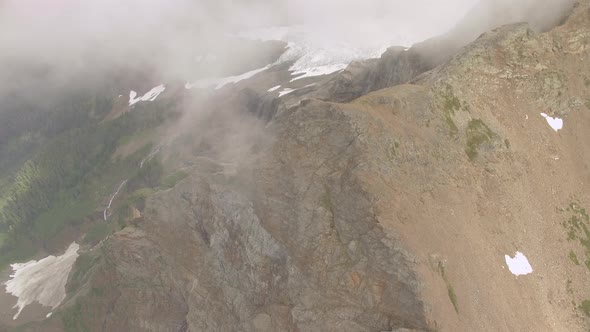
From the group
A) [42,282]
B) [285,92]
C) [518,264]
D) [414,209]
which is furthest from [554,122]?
[42,282]

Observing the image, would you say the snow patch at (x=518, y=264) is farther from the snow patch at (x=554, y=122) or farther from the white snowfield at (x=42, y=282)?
the white snowfield at (x=42, y=282)

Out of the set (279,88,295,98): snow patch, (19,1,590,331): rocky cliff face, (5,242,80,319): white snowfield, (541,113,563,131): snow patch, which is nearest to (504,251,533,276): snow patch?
(19,1,590,331): rocky cliff face

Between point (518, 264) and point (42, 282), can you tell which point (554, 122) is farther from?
point (42, 282)

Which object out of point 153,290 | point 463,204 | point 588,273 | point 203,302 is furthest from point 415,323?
point 153,290

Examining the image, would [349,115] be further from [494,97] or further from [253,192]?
[494,97]

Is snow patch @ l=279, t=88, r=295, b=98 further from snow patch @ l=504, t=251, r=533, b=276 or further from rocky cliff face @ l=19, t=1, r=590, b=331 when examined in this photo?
snow patch @ l=504, t=251, r=533, b=276

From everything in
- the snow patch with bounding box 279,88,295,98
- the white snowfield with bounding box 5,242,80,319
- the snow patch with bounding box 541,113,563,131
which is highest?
the snow patch with bounding box 541,113,563,131
